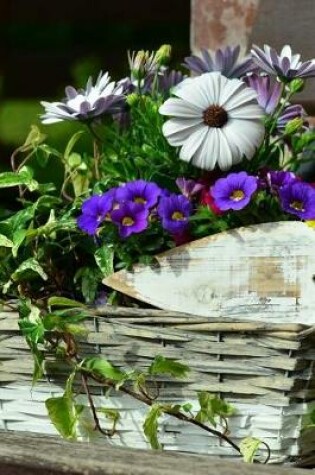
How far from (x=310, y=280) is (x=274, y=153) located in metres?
0.30

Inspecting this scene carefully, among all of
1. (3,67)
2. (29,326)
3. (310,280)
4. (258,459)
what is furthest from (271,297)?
(3,67)

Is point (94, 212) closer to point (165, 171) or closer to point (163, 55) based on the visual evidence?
point (165, 171)

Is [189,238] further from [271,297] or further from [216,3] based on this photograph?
[216,3]

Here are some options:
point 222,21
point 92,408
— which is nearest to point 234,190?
point 92,408

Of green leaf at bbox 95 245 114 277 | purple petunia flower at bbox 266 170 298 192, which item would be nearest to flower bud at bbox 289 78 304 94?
purple petunia flower at bbox 266 170 298 192

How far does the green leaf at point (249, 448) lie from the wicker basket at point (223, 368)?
29 mm

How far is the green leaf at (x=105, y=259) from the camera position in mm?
1345

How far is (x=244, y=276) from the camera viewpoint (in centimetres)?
127

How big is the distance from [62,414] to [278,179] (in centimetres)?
42

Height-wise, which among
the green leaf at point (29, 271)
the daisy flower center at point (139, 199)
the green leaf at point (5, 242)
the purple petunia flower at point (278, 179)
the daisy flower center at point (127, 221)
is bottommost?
the green leaf at point (29, 271)

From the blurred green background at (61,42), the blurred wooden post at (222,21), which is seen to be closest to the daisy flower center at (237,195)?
the blurred wooden post at (222,21)

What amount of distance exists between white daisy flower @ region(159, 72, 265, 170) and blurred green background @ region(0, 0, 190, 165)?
1.19m

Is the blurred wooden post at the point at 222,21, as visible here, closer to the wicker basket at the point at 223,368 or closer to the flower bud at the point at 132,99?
the flower bud at the point at 132,99

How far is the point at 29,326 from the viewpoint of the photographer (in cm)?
129
